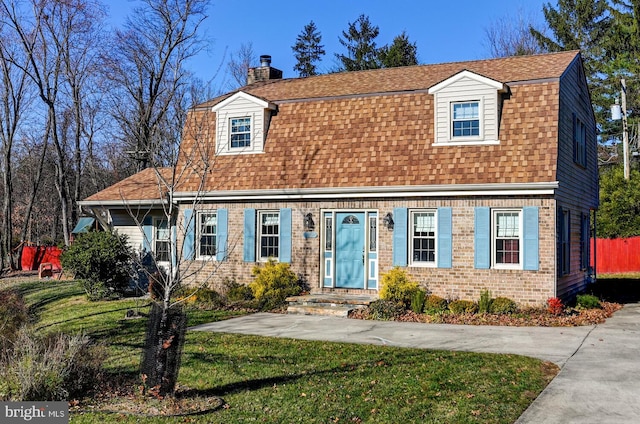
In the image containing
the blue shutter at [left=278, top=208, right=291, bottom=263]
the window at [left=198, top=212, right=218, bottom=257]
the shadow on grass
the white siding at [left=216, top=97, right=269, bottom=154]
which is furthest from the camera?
the shadow on grass

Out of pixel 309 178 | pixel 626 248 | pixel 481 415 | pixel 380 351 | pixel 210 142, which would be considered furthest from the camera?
pixel 626 248

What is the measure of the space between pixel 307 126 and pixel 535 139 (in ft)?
20.7

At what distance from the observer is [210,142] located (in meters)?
18.6

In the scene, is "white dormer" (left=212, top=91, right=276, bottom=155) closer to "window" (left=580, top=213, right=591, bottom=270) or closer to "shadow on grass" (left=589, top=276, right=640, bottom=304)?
"window" (left=580, top=213, right=591, bottom=270)

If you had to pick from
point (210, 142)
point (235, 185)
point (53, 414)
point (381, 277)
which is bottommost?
point (53, 414)

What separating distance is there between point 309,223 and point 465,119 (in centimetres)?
495

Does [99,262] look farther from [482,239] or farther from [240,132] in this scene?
[482,239]

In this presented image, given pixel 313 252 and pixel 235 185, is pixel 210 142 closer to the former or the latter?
pixel 235 185

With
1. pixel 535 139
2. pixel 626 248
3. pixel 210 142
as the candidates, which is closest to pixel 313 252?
pixel 210 142

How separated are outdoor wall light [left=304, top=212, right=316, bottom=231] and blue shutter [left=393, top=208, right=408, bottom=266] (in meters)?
2.39

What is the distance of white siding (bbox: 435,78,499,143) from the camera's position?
15047mm

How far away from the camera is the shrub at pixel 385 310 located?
13.9 metres

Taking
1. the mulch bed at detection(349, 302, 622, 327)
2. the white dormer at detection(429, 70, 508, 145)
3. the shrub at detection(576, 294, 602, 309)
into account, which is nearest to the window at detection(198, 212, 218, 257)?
the mulch bed at detection(349, 302, 622, 327)

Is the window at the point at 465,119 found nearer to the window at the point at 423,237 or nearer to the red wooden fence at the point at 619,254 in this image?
the window at the point at 423,237
